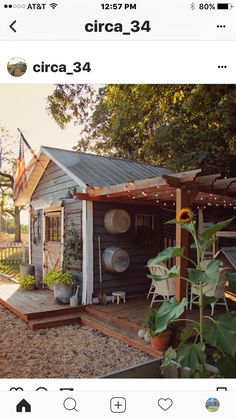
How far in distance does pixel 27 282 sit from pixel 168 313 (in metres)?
5.52

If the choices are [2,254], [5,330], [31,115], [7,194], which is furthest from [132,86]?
[7,194]

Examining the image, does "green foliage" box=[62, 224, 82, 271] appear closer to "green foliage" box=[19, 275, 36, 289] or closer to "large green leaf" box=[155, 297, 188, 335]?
"green foliage" box=[19, 275, 36, 289]

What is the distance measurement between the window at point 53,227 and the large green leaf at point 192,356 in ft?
16.9

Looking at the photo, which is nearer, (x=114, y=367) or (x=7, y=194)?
(x=114, y=367)
